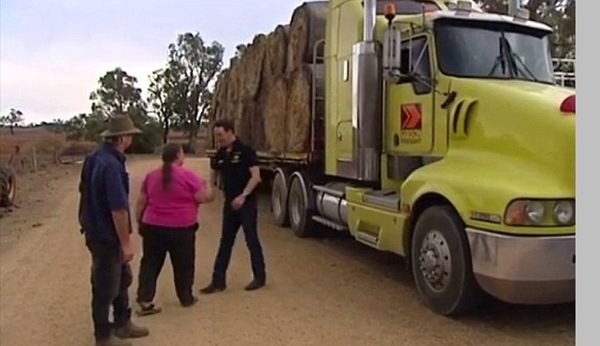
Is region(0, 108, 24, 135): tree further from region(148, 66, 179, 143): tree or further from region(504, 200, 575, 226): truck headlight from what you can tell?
region(504, 200, 575, 226): truck headlight

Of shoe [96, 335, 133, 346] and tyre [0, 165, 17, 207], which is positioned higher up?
tyre [0, 165, 17, 207]

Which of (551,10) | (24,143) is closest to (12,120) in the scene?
(24,143)

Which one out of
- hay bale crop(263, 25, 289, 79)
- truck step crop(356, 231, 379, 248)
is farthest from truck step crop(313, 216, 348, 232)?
hay bale crop(263, 25, 289, 79)

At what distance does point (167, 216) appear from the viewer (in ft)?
21.1

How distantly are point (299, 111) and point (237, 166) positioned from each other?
368 centimetres

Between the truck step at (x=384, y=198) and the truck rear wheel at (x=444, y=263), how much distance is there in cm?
66

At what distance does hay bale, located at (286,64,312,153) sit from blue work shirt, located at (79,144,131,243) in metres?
5.38

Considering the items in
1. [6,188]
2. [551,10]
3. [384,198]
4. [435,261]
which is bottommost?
[6,188]

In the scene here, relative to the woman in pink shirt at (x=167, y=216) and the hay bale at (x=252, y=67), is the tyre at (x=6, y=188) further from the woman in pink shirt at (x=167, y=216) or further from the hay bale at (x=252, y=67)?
the woman in pink shirt at (x=167, y=216)

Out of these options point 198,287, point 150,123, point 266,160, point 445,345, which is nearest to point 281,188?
point 266,160

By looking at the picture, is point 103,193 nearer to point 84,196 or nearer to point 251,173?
point 84,196

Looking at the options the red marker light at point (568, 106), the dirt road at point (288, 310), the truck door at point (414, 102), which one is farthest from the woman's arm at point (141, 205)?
the red marker light at point (568, 106)

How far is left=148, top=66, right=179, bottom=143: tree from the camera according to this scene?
235ft

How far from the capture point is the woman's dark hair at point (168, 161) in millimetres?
6406
